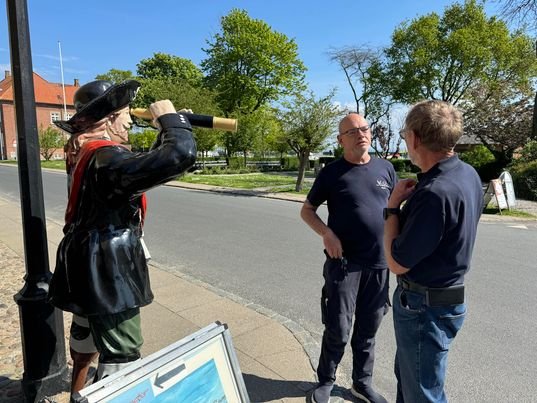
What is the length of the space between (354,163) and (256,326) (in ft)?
6.30

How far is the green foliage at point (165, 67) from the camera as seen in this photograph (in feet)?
153

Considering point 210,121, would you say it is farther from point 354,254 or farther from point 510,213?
point 510,213

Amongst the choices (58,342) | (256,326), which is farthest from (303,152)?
(58,342)

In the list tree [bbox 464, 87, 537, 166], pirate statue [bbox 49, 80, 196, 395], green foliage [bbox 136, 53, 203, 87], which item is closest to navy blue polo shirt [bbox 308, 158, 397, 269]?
pirate statue [bbox 49, 80, 196, 395]

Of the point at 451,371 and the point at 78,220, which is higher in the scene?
the point at 78,220

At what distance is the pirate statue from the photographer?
1.68m

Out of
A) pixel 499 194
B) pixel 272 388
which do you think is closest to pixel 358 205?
pixel 272 388

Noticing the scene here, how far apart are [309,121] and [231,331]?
44.9ft

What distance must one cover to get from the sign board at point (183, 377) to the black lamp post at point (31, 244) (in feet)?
4.63

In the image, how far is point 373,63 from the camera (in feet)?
107

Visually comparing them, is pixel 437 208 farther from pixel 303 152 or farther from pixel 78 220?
→ pixel 303 152

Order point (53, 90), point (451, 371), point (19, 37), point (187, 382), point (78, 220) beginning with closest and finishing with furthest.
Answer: point (187, 382) < point (78, 220) < point (19, 37) < point (451, 371) < point (53, 90)

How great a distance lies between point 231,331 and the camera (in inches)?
148

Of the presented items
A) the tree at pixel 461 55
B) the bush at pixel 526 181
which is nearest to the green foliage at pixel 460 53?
the tree at pixel 461 55
